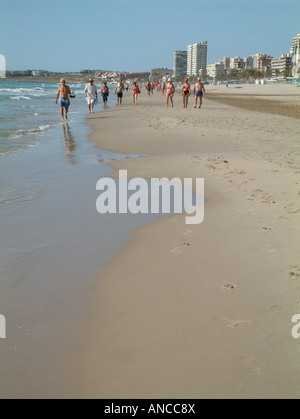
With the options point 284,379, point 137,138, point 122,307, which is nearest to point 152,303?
point 122,307

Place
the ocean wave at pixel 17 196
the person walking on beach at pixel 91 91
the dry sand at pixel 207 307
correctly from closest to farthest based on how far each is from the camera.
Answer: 1. the dry sand at pixel 207 307
2. the ocean wave at pixel 17 196
3. the person walking on beach at pixel 91 91

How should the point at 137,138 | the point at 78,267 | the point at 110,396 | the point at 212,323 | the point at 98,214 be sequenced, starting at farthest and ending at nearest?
1. the point at 137,138
2. the point at 98,214
3. the point at 78,267
4. the point at 212,323
5. the point at 110,396

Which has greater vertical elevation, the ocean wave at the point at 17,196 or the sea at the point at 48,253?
the ocean wave at the point at 17,196

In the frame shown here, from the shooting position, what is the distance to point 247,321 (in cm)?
229

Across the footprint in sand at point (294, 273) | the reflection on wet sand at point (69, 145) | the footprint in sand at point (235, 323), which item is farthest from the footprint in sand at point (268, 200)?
the reflection on wet sand at point (69, 145)

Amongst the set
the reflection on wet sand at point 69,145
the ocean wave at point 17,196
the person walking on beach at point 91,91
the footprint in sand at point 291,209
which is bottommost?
the ocean wave at point 17,196

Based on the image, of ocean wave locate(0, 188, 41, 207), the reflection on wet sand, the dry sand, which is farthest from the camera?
the reflection on wet sand

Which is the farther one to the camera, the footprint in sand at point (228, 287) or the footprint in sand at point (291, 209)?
the footprint in sand at point (291, 209)

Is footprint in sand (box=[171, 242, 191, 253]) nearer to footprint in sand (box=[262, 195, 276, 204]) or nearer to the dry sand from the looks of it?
the dry sand

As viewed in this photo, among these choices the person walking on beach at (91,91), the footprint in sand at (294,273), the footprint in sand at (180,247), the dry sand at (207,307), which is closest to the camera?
the dry sand at (207,307)

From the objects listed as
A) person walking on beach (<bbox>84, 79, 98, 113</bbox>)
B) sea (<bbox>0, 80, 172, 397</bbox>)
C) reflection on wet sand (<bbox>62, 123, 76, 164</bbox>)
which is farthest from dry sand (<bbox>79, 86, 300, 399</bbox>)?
person walking on beach (<bbox>84, 79, 98, 113</bbox>)

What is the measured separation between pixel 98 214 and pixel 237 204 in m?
1.69

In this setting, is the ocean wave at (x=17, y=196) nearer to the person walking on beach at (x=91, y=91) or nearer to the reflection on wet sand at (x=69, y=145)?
the reflection on wet sand at (x=69, y=145)

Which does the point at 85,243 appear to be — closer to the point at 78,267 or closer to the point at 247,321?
the point at 78,267
